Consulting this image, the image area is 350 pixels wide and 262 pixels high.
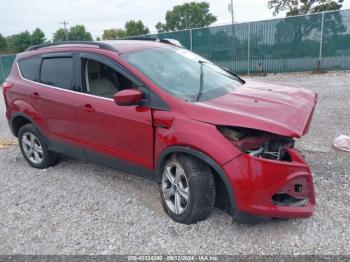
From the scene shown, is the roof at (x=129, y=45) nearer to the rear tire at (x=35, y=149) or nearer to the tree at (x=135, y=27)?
the rear tire at (x=35, y=149)

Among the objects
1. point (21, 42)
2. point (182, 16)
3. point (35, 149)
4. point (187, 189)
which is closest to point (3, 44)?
point (21, 42)

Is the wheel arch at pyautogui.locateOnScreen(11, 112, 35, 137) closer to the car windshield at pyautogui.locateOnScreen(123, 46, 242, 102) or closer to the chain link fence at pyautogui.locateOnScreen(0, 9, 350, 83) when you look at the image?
the car windshield at pyautogui.locateOnScreen(123, 46, 242, 102)

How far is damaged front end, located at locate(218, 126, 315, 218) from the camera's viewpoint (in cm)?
261

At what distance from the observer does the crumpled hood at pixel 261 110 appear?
8.58 feet

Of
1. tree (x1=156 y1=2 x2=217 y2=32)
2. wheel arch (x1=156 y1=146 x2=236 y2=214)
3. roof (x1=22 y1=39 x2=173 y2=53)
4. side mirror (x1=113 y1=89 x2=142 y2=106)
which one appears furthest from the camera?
tree (x1=156 y1=2 x2=217 y2=32)

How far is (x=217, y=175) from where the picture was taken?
2.96 m

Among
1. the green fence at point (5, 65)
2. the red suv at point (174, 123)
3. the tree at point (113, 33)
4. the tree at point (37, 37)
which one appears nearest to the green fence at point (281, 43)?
the red suv at point (174, 123)

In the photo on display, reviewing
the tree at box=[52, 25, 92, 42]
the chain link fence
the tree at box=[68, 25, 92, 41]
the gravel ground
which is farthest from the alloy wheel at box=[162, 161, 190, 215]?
the tree at box=[68, 25, 92, 41]

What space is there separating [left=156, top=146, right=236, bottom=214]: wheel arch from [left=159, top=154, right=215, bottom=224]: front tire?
0.07 metres

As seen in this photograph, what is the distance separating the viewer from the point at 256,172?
260cm

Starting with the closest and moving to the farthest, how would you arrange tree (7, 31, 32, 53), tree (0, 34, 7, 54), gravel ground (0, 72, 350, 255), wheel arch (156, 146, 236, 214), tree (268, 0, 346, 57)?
wheel arch (156, 146, 236, 214)
gravel ground (0, 72, 350, 255)
tree (268, 0, 346, 57)
tree (7, 31, 32, 53)
tree (0, 34, 7, 54)

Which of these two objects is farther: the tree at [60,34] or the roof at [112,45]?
the tree at [60,34]

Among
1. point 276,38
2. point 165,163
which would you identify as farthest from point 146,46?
point 276,38

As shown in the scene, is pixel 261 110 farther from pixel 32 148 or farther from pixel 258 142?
pixel 32 148
